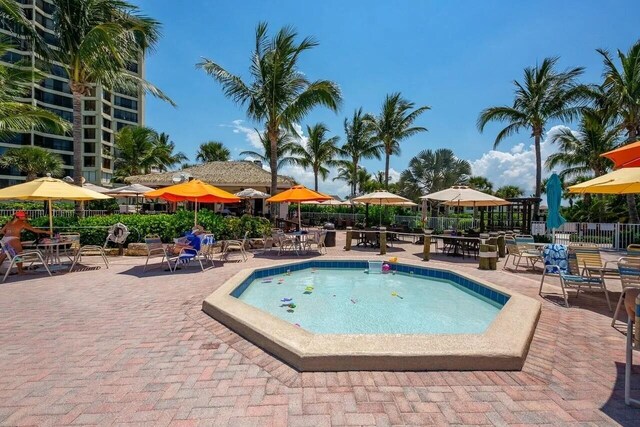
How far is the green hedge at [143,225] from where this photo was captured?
10.4m

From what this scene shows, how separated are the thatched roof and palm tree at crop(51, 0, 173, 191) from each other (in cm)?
838

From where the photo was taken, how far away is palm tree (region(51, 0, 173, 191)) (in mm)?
10797

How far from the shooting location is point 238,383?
118 inches

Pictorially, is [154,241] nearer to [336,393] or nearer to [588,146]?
[336,393]

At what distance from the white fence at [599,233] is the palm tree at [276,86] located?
12.0 m

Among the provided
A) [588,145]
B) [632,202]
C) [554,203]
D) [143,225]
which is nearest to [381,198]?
[554,203]

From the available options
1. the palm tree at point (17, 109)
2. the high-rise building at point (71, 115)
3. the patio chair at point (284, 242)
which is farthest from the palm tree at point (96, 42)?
the high-rise building at point (71, 115)

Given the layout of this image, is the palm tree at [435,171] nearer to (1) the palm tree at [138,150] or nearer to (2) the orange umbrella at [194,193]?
(2) the orange umbrella at [194,193]

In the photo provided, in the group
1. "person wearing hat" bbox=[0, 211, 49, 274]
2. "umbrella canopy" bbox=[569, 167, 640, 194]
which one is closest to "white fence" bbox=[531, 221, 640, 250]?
"umbrella canopy" bbox=[569, 167, 640, 194]

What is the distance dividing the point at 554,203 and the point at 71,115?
60107 millimetres

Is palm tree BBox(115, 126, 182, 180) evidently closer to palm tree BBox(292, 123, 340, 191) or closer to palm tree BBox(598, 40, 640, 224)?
palm tree BBox(292, 123, 340, 191)

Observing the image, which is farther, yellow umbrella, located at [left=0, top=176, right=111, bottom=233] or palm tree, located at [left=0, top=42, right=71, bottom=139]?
palm tree, located at [left=0, top=42, right=71, bottom=139]

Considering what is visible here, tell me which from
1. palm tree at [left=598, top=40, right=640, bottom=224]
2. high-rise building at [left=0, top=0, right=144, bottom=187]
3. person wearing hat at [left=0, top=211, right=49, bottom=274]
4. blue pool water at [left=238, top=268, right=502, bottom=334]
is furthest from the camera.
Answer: high-rise building at [left=0, top=0, right=144, bottom=187]

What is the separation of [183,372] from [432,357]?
8.05 feet
